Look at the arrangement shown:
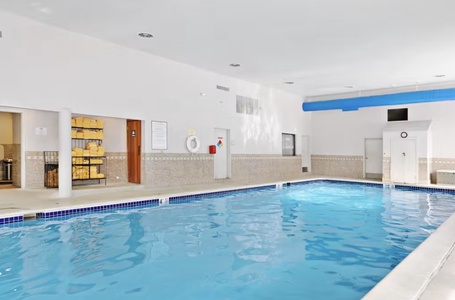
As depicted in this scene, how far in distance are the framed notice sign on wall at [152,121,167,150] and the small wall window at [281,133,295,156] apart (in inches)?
218

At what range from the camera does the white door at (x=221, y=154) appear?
1019 cm

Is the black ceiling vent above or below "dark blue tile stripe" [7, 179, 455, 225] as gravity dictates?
above

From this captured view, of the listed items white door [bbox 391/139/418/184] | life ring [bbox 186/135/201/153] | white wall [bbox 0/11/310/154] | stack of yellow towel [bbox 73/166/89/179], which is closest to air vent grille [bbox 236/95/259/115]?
white wall [bbox 0/11/310/154]

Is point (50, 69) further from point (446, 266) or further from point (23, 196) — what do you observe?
point (446, 266)

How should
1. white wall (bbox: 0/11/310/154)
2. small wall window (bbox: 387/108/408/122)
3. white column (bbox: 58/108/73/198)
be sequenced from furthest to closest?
small wall window (bbox: 387/108/408/122), white column (bbox: 58/108/73/198), white wall (bbox: 0/11/310/154)

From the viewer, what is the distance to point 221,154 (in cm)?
1034

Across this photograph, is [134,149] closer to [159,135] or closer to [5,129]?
[159,135]

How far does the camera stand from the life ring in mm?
8977

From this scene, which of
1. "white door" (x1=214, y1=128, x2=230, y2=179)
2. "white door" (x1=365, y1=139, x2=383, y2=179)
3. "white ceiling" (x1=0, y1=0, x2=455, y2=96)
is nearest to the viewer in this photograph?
"white ceiling" (x1=0, y1=0, x2=455, y2=96)

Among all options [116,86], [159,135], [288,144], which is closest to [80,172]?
[159,135]

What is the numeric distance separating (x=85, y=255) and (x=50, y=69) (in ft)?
13.6

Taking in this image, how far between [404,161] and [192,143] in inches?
270

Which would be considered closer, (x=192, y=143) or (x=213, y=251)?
(x=213, y=251)

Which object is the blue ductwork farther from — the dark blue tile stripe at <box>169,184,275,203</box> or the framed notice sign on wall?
the framed notice sign on wall
